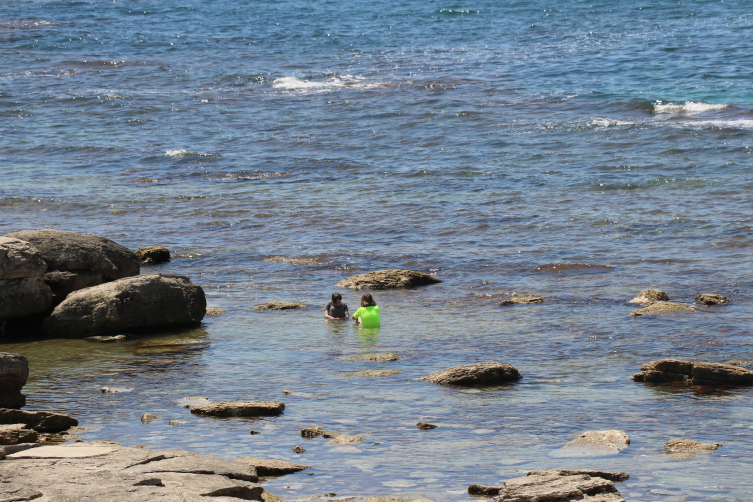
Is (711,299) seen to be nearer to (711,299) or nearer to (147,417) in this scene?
(711,299)

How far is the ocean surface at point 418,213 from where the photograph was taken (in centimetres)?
863

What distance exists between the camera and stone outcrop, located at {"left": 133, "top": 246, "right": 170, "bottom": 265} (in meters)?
17.2

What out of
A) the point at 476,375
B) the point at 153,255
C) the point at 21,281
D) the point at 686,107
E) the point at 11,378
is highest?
the point at 686,107

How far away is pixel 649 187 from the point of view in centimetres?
2155

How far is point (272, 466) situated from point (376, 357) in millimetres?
4059

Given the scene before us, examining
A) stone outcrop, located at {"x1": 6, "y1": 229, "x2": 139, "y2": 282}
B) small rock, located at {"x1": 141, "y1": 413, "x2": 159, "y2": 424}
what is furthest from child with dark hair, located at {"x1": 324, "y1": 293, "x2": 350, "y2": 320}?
small rock, located at {"x1": 141, "y1": 413, "x2": 159, "y2": 424}

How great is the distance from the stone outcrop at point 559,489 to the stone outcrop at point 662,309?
6.78 metres

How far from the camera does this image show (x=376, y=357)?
1124cm

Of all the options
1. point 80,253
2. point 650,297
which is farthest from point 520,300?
point 80,253

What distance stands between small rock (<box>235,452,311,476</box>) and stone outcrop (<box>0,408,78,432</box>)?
6.03ft

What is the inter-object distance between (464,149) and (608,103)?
6097mm

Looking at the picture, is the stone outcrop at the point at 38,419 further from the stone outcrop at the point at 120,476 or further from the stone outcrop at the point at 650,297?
the stone outcrop at the point at 650,297

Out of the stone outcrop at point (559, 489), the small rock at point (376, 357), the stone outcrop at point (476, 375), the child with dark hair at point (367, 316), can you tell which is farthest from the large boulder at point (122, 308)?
the stone outcrop at point (559, 489)

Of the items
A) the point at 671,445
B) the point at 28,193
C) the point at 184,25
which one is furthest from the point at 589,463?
the point at 184,25
